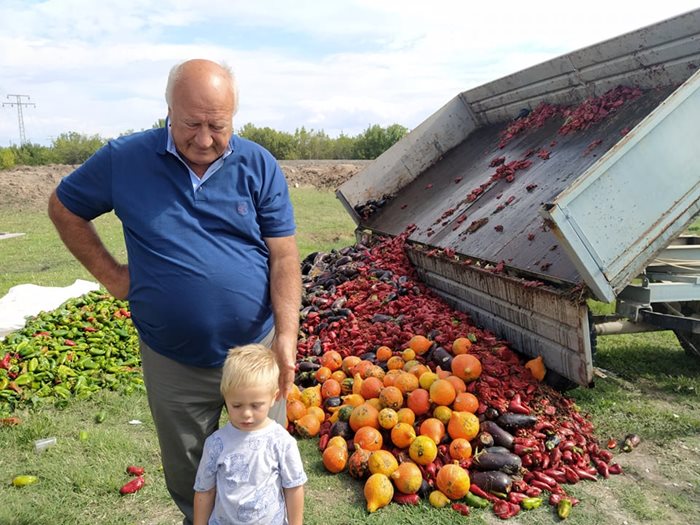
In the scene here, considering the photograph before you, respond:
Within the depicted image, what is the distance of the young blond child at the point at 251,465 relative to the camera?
254 cm

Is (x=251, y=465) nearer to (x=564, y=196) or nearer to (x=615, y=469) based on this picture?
(x=564, y=196)

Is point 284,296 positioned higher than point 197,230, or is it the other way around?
point 197,230

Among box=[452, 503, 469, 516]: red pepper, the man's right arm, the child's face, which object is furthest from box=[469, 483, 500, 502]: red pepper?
the man's right arm

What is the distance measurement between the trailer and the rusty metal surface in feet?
0.06

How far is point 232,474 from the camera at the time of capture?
259 cm

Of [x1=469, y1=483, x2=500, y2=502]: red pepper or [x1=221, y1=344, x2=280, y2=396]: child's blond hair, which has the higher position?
[x1=221, y1=344, x2=280, y2=396]: child's blond hair

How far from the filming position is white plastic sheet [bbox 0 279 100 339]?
729 cm

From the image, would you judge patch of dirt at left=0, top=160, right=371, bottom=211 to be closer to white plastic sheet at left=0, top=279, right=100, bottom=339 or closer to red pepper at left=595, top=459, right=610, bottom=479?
white plastic sheet at left=0, top=279, right=100, bottom=339

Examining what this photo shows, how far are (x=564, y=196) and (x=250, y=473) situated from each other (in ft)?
8.93

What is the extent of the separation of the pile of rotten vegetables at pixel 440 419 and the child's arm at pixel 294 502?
1373 millimetres

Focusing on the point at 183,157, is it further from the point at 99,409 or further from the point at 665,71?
the point at 665,71

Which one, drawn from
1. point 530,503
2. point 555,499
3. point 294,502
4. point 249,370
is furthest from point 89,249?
point 555,499

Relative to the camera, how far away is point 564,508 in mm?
3838

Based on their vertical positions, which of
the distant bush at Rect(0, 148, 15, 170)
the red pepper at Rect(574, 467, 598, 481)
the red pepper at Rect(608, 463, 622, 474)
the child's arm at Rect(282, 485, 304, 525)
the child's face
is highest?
the distant bush at Rect(0, 148, 15, 170)
